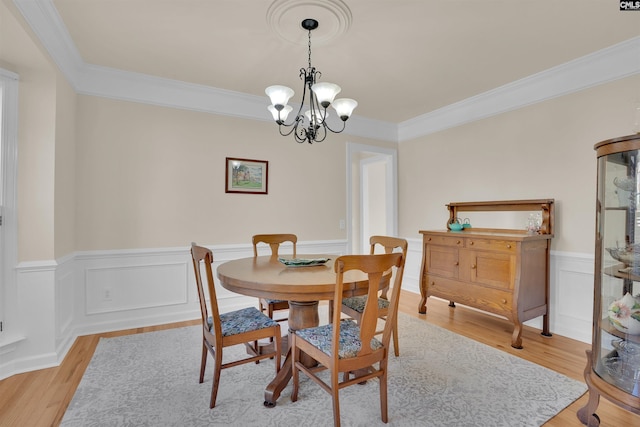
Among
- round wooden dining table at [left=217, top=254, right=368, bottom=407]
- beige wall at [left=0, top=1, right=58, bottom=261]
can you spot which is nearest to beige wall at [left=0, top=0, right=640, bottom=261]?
beige wall at [left=0, top=1, right=58, bottom=261]

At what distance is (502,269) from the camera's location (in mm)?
2994

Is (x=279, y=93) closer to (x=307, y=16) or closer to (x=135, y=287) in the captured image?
(x=307, y=16)

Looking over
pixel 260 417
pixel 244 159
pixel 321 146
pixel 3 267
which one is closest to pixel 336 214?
pixel 321 146

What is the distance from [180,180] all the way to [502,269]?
132 inches

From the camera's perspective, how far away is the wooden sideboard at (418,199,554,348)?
288 cm

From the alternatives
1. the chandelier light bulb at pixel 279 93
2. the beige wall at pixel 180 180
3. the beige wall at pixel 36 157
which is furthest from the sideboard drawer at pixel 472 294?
the beige wall at pixel 36 157

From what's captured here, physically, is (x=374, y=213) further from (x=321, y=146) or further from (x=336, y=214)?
(x=321, y=146)

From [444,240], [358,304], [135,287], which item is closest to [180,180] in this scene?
[135,287]

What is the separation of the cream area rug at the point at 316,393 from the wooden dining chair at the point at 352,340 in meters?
0.22

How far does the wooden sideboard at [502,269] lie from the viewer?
2.88 m

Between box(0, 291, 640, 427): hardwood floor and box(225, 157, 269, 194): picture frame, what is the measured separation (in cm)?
155

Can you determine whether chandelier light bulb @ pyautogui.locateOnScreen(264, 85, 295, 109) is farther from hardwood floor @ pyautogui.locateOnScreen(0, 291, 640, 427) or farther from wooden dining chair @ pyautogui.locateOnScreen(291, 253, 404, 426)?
hardwood floor @ pyautogui.locateOnScreen(0, 291, 640, 427)

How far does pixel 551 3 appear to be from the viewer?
2.11 metres

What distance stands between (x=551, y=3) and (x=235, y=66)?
2.48 metres
